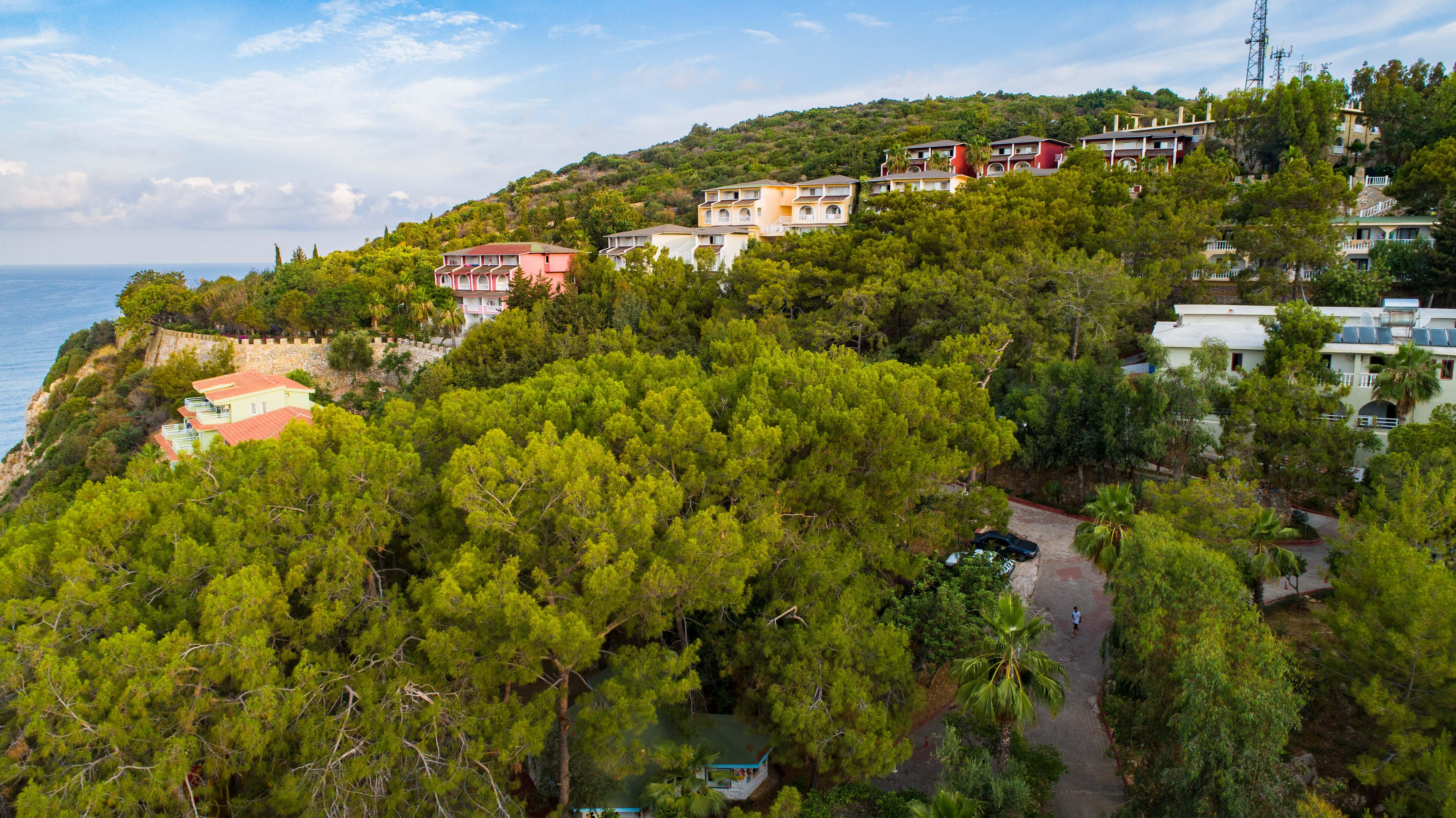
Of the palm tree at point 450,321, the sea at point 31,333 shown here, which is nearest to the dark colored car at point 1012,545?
the palm tree at point 450,321

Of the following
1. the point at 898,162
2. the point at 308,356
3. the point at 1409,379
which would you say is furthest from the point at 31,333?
the point at 1409,379

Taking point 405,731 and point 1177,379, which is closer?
point 405,731

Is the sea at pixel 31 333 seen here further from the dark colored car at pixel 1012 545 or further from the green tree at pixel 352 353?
the dark colored car at pixel 1012 545

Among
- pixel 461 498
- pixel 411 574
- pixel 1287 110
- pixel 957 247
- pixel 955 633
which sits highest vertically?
pixel 1287 110

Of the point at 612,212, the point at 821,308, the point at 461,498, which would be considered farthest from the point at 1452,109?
the point at 461,498

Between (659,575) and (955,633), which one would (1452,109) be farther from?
(659,575)

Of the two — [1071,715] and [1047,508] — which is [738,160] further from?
[1071,715]

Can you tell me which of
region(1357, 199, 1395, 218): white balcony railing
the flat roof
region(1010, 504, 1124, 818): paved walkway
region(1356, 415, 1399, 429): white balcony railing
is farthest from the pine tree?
the flat roof

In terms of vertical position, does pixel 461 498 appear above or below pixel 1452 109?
below
